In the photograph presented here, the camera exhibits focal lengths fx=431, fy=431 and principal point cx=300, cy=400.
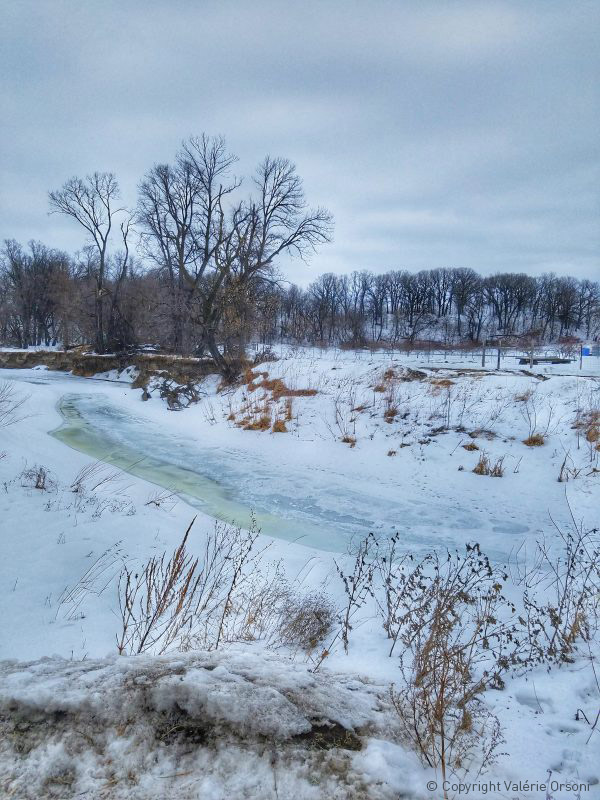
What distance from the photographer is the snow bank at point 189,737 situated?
6.49ft

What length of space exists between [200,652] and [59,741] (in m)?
1.21

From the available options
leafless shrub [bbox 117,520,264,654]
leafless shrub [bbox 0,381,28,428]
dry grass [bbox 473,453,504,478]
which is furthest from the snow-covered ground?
leafless shrub [bbox 0,381,28,428]

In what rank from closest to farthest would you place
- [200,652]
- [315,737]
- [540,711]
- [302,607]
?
[315,737], [540,711], [200,652], [302,607]

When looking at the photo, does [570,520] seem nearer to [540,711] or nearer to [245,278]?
[540,711]

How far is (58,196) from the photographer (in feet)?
109

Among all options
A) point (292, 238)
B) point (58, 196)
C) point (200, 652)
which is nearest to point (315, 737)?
point (200, 652)

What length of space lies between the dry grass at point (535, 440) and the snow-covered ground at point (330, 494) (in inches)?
5.3

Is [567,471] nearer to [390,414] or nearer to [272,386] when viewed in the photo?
[390,414]

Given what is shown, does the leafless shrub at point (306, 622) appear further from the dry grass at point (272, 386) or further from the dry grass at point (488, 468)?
the dry grass at point (272, 386)

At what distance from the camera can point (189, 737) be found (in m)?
2.22

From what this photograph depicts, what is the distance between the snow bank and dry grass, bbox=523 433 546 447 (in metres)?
9.42

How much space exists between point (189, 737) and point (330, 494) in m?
7.71

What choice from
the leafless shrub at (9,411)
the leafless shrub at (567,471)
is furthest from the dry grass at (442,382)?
the leafless shrub at (9,411)

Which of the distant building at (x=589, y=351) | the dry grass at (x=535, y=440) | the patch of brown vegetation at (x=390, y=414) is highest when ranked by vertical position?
the distant building at (x=589, y=351)
